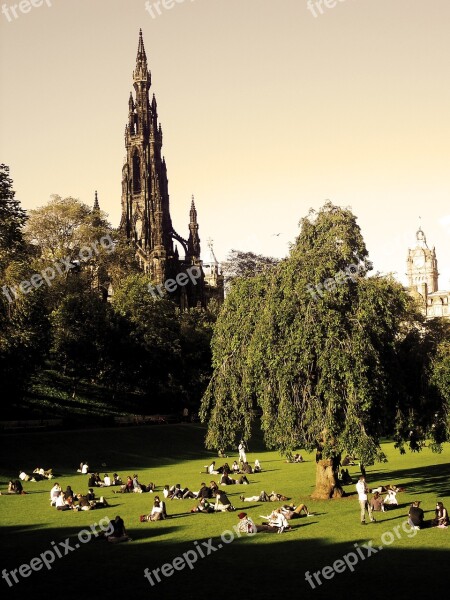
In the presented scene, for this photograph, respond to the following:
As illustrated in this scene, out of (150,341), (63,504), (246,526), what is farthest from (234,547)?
(150,341)

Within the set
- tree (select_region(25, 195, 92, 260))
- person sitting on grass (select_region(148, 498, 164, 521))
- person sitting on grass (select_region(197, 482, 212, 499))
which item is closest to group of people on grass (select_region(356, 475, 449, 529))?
person sitting on grass (select_region(197, 482, 212, 499))

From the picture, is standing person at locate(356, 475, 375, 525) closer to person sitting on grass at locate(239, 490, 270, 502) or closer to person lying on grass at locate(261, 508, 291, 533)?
person lying on grass at locate(261, 508, 291, 533)

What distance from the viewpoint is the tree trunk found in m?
33.3

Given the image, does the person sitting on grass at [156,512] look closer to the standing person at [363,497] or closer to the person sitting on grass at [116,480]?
the standing person at [363,497]

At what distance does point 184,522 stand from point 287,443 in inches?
216

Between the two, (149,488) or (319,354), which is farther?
(149,488)

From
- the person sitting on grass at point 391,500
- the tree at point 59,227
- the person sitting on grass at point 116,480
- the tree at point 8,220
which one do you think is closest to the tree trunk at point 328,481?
the person sitting on grass at point 391,500

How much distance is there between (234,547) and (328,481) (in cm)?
992

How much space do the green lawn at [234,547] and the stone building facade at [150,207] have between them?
270 feet

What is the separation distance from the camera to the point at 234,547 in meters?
24.5

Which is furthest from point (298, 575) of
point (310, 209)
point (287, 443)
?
point (310, 209)

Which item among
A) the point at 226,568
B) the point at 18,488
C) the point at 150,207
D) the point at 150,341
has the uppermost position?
the point at 150,207

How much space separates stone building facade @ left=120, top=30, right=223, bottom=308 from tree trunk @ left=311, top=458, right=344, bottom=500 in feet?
285

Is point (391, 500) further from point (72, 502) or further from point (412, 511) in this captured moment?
point (72, 502)
